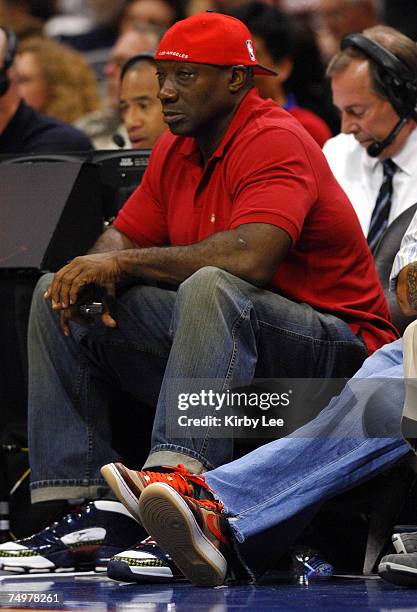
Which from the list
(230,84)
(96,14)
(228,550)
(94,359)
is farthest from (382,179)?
(96,14)

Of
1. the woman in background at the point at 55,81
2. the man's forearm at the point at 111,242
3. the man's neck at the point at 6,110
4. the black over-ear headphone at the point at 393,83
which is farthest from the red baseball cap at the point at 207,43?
the woman in background at the point at 55,81

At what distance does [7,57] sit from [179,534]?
255 cm

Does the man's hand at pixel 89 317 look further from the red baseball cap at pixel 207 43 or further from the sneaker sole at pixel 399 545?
the sneaker sole at pixel 399 545

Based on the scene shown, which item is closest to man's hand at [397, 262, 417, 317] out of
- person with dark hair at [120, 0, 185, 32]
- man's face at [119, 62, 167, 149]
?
man's face at [119, 62, 167, 149]

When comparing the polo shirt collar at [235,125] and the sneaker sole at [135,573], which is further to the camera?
the polo shirt collar at [235,125]

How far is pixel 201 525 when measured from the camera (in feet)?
8.61

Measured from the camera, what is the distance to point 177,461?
2.79 meters

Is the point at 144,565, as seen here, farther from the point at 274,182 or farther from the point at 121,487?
the point at 274,182

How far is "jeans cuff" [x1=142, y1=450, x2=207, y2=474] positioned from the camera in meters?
2.79

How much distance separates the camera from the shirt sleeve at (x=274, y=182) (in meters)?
3.03

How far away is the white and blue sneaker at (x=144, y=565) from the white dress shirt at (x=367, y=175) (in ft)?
4.85

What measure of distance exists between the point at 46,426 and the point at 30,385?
116 mm

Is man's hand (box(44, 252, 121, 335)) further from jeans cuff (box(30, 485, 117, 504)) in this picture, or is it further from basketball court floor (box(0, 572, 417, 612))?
basketball court floor (box(0, 572, 417, 612))

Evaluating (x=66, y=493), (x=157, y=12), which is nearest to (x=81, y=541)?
(x=66, y=493)
